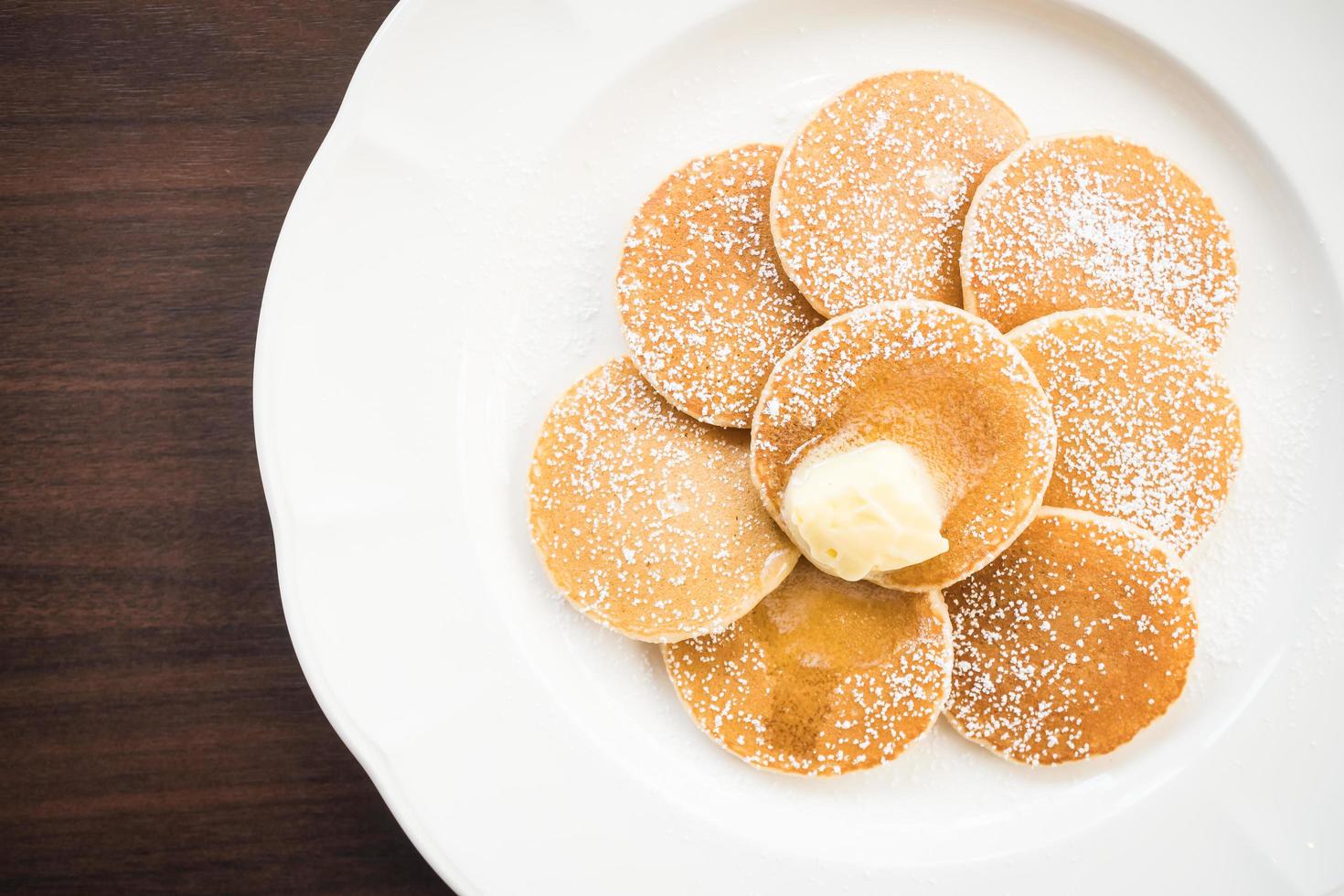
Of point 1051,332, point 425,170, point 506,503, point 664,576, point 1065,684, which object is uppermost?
point 1051,332

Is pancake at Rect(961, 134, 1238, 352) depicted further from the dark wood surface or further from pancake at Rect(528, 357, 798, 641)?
the dark wood surface

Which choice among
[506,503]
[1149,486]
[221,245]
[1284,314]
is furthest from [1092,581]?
[221,245]

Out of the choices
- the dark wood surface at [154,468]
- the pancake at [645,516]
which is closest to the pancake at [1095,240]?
the pancake at [645,516]

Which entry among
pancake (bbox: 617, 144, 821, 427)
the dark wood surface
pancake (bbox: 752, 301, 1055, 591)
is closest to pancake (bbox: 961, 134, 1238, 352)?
pancake (bbox: 752, 301, 1055, 591)

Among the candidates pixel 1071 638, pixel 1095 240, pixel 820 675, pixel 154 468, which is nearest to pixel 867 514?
pixel 820 675

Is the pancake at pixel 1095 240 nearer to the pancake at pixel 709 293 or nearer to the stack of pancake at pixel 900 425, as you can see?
the stack of pancake at pixel 900 425

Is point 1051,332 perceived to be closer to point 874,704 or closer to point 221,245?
point 874,704
